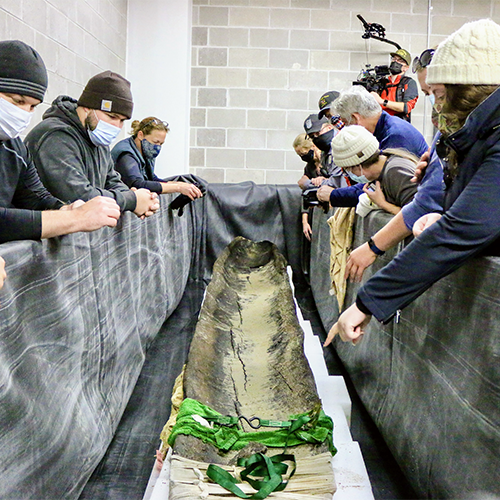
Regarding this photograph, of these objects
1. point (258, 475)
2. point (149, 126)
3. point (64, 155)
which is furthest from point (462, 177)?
point (149, 126)

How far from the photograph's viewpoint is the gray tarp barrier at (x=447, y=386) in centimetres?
140

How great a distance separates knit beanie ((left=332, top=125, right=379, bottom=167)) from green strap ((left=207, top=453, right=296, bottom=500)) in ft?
4.39

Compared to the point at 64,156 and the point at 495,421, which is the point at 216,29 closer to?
the point at 64,156

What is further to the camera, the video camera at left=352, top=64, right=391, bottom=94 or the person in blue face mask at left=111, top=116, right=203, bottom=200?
the video camera at left=352, top=64, right=391, bottom=94

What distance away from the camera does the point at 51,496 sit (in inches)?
66.1

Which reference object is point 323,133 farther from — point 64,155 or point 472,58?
point 472,58

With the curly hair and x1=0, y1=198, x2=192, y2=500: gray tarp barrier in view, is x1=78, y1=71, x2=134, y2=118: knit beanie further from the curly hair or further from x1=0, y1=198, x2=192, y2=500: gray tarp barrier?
the curly hair

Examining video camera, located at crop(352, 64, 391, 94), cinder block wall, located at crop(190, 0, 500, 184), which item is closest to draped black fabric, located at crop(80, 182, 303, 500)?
video camera, located at crop(352, 64, 391, 94)

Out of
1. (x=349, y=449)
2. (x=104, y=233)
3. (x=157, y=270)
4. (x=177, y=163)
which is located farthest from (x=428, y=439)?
(x=177, y=163)

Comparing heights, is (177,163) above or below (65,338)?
above

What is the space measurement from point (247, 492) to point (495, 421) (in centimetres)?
74

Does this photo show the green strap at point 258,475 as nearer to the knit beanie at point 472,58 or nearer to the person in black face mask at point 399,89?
the knit beanie at point 472,58

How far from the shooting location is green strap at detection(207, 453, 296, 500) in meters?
1.71

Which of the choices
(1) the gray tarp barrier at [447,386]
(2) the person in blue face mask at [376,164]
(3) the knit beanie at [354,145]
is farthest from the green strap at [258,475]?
(3) the knit beanie at [354,145]
